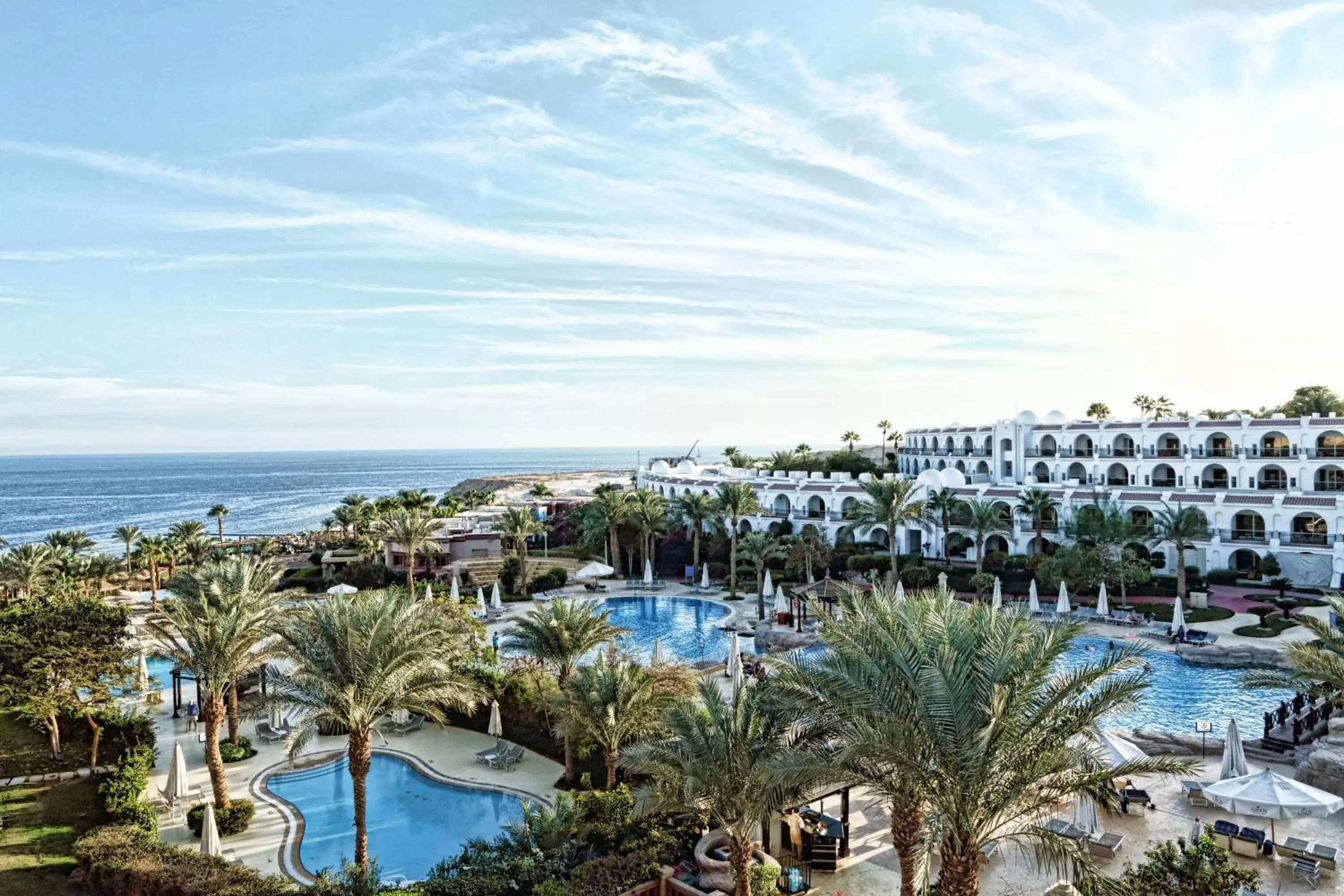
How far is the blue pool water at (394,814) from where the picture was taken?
1756 cm

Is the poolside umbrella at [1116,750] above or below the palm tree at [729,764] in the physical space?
below

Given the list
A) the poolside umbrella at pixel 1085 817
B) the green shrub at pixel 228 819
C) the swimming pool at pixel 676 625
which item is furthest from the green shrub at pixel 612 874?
the swimming pool at pixel 676 625

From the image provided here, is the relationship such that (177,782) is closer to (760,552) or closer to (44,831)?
(44,831)

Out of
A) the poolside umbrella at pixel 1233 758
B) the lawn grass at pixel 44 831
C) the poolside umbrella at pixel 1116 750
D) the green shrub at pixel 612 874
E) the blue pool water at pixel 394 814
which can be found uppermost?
the poolside umbrella at pixel 1116 750

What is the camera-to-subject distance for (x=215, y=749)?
18312 millimetres

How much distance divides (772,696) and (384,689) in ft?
24.8

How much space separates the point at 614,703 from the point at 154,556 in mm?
38383

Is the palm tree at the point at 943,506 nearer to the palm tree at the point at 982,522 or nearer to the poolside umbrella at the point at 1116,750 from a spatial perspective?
the palm tree at the point at 982,522

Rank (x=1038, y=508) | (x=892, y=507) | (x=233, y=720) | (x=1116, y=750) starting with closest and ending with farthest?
(x=1116, y=750) → (x=233, y=720) → (x=892, y=507) → (x=1038, y=508)

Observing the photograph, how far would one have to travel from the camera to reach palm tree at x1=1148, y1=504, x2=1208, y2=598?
122 ft

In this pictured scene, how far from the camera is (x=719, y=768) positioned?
41.4ft

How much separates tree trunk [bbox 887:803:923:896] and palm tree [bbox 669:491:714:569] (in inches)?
1384

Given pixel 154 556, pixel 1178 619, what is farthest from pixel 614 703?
pixel 154 556

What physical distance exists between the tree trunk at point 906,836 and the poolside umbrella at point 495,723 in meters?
13.8
